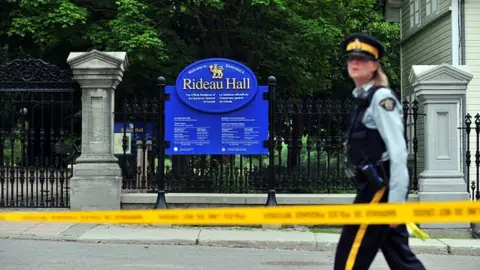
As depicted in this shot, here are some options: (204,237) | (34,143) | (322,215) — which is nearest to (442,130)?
(204,237)

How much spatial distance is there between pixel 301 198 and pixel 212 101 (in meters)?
2.31

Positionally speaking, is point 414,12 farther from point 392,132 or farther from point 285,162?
point 392,132

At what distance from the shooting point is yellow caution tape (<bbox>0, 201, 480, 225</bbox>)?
13.7 ft

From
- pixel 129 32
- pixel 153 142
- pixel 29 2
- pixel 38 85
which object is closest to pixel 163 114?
pixel 153 142

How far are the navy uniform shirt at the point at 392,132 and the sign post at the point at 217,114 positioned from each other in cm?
752

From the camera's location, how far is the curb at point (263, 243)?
967cm

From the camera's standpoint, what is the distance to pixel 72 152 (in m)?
12.3

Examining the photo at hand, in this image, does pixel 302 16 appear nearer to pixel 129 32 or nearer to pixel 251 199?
pixel 129 32

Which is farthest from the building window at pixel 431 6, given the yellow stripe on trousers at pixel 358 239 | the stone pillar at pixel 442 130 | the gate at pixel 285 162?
the yellow stripe on trousers at pixel 358 239

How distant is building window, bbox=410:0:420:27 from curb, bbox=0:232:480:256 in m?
13.3

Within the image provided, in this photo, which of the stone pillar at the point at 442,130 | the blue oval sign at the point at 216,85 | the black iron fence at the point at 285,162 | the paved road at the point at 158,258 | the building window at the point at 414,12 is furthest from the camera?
the building window at the point at 414,12

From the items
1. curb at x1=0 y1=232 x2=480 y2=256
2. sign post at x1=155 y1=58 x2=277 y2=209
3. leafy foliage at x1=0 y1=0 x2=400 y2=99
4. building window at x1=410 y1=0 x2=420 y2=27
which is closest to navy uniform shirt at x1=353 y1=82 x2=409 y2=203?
curb at x1=0 y1=232 x2=480 y2=256

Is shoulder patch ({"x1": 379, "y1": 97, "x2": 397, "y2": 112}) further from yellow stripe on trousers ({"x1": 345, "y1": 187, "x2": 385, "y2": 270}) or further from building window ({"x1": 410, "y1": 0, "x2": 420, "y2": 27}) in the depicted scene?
building window ({"x1": 410, "y1": 0, "x2": 420, "y2": 27})

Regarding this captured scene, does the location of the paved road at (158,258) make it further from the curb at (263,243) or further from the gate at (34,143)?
the gate at (34,143)
